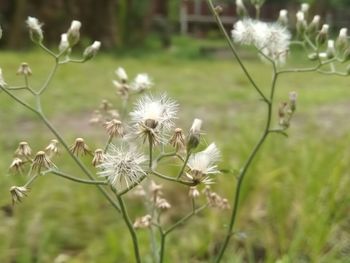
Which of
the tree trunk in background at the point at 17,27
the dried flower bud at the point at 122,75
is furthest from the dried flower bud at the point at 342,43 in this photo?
the tree trunk in background at the point at 17,27

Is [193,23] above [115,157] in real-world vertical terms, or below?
below

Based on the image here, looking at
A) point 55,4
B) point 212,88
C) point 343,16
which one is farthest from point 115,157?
point 343,16

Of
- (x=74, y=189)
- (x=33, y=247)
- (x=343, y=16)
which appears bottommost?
(x=343, y=16)

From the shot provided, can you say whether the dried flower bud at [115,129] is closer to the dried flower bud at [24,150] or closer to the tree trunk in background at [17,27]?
the dried flower bud at [24,150]

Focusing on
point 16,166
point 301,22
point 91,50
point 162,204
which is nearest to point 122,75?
point 91,50

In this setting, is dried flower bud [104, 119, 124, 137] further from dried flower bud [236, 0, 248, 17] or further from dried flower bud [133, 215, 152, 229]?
dried flower bud [236, 0, 248, 17]

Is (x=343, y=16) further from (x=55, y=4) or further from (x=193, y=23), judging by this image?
(x=55, y=4)

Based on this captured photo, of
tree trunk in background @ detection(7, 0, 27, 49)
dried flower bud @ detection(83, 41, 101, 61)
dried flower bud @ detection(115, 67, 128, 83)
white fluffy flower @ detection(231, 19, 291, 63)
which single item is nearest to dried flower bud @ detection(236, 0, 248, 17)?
white fluffy flower @ detection(231, 19, 291, 63)
